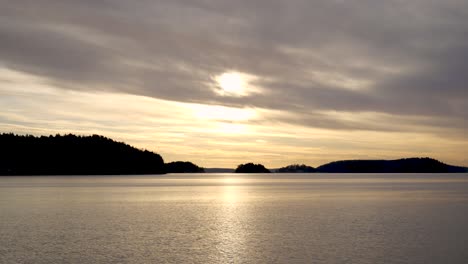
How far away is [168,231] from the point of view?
53.4 metres

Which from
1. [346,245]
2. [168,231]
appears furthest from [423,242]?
[168,231]

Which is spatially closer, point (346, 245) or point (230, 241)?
point (346, 245)

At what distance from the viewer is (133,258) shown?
37.8 m

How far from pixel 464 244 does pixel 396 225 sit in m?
15.4

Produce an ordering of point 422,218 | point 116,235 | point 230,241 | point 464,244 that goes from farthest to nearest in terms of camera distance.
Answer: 1. point 422,218
2. point 116,235
3. point 230,241
4. point 464,244

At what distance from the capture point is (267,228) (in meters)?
56.6

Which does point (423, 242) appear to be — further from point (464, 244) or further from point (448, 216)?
point (448, 216)

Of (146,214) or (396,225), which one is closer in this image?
(396,225)

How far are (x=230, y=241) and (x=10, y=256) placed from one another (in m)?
20.0

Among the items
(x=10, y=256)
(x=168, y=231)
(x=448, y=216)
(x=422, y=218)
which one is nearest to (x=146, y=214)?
(x=168, y=231)

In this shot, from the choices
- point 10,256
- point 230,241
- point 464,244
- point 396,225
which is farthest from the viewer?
point 396,225

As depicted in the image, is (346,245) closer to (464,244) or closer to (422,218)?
(464,244)

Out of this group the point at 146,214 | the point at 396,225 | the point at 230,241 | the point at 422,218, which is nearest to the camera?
the point at 230,241

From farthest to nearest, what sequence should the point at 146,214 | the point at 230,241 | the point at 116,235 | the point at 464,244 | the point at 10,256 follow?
the point at 146,214 → the point at 116,235 → the point at 230,241 → the point at 464,244 → the point at 10,256
